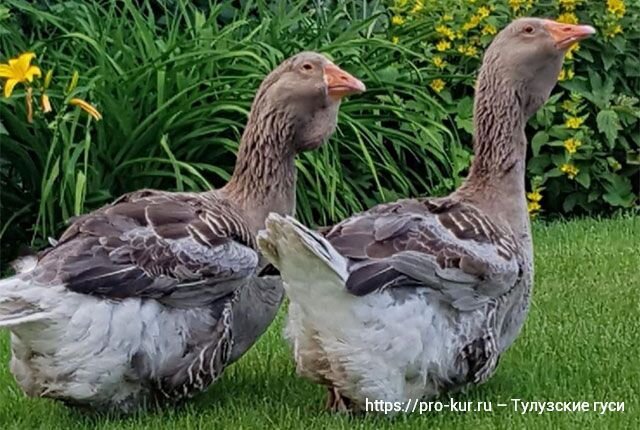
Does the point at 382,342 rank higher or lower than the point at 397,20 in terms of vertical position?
lower

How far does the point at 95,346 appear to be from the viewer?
4.50m

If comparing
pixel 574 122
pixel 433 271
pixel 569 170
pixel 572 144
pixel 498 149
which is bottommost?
pixel 569 170

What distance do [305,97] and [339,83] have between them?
0.14m

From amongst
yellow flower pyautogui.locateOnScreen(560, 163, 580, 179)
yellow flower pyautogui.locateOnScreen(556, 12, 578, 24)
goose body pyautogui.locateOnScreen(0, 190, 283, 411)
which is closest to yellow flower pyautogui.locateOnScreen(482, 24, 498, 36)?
yellow flower pyautogui.locateOnScreen(556, 12, 578, 24)

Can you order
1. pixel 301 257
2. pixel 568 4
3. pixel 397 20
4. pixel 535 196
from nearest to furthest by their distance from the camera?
pixel 301 257 < pixel 535 196 < pixel 568 4 < pixel 397 20

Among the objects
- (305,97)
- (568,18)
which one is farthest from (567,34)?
(568,18)

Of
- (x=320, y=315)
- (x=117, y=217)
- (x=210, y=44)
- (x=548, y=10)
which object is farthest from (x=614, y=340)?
(x=548, y=10)

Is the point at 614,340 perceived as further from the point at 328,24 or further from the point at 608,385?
the point at 328,24

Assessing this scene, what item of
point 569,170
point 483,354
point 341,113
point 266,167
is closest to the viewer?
point 483,354

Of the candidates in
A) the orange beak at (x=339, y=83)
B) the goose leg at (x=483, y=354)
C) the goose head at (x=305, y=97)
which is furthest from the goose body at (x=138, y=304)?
the goose leg at (x=483, y=354)

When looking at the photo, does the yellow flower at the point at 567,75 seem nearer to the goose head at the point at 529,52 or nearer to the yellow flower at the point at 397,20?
the yellow flower at the point at 397,20

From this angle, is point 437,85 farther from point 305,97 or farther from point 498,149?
point 305,97

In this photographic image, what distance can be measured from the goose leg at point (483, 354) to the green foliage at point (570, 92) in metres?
4.43

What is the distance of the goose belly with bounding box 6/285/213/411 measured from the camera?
14.6 ft
